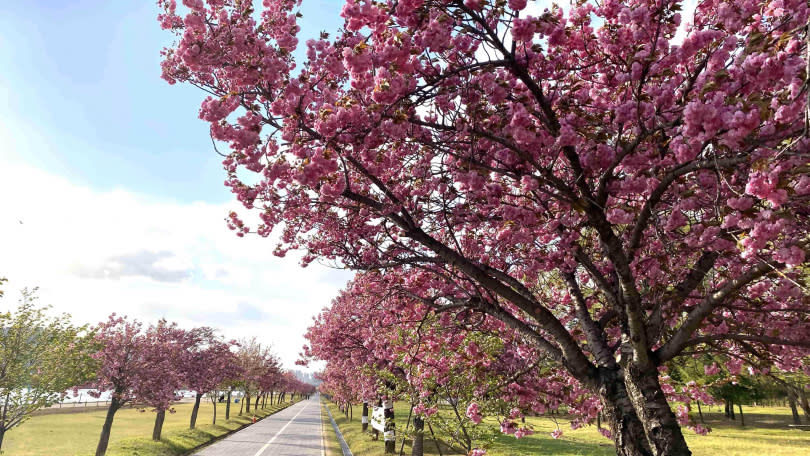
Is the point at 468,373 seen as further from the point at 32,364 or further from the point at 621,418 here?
the point at 32,364

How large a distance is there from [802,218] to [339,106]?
5693mm

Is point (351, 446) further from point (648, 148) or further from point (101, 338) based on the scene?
point (648, 148)

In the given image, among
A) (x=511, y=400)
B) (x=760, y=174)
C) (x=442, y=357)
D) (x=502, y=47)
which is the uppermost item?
(x=502, y=47)

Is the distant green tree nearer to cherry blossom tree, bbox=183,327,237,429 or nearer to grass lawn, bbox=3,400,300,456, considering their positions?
grass lawn, bbox=3,400,300,456

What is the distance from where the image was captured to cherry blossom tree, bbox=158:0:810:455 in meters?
3.80

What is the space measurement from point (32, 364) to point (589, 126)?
1706 cm

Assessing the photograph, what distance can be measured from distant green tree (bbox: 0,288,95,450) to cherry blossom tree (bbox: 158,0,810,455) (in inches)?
474

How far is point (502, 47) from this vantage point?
475 centimetres

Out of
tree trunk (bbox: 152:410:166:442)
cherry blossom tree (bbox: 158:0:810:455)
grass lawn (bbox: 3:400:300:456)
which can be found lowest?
grass lawn (bbox: 3:400:300:456)

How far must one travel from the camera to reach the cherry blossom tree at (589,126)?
12.5 ft

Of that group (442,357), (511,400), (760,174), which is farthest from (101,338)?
(760,174)

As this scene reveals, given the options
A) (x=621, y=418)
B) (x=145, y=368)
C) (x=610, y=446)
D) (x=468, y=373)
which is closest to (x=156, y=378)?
(x=145, y=368)

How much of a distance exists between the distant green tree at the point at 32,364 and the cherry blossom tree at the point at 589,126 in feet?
39.5

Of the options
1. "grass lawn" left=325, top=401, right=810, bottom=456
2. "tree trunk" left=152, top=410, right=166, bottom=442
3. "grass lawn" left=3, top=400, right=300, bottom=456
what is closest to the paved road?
"grass lawn" left=3, top=400, right=300, bottom=456
